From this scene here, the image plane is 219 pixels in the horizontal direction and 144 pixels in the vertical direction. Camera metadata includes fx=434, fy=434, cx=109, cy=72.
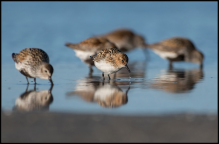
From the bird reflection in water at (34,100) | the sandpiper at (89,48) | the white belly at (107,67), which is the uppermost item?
the sandpiper at (89,48)

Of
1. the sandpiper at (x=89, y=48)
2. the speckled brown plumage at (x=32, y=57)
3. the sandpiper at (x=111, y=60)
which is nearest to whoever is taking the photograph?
the speckled brown plumage at (x=32, y=57)

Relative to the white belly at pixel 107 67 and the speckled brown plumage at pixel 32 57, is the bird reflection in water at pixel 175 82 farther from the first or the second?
the speckled brown plumage at pixel 32 57

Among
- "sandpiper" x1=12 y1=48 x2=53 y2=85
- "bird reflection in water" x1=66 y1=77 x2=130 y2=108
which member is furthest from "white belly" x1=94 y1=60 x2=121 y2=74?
"sandpiper" x1=12 y1=48 x2=53 y2=85

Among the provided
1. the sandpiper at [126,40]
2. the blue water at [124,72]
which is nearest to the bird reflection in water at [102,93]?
the blue water at [124,72]

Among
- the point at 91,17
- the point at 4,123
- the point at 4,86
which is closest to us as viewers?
the point at 4,123

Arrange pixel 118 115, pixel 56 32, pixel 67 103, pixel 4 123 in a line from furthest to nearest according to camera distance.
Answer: pixel 56 32
pixel 67 103
pixel 118 115
pixel 4 123

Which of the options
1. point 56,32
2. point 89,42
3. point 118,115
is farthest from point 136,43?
point 118,115

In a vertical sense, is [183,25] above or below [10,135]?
above

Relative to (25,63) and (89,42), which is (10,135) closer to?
(25,63)
